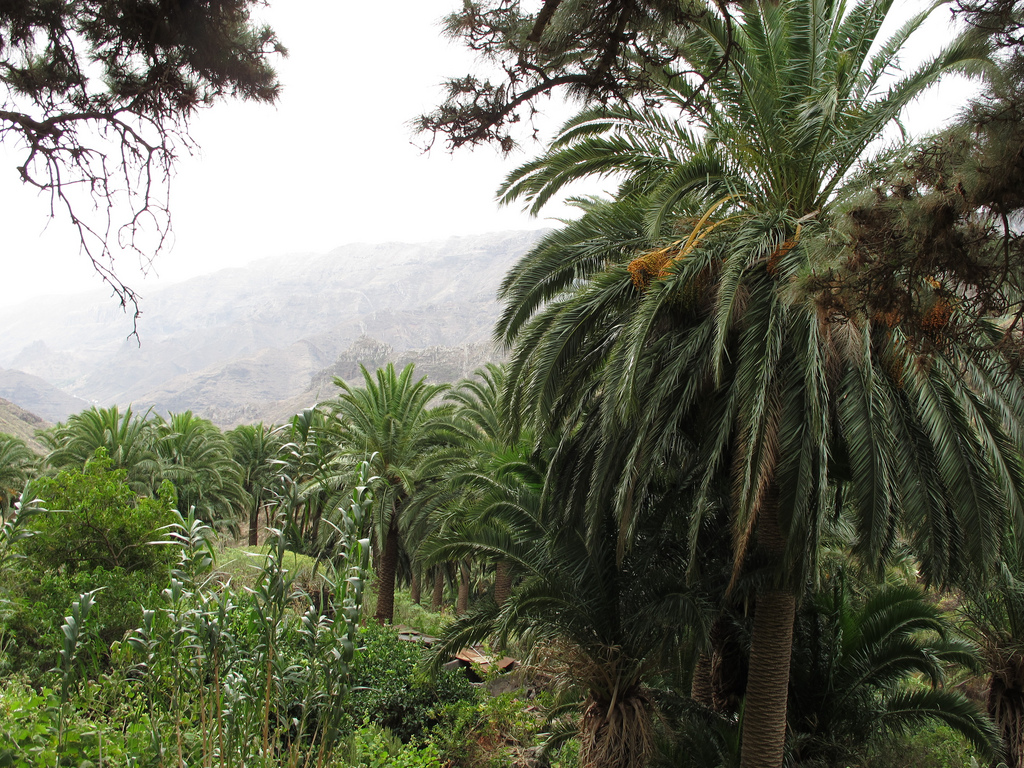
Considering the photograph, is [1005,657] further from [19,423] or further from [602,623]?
[19,423]

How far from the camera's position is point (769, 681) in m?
8.23

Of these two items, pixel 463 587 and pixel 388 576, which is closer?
pixel 388 576

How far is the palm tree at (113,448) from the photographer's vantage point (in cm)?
2166

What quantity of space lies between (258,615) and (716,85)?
26.5 ft

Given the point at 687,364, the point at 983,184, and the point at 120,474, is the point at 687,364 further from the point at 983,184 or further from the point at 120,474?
the point at 120,474

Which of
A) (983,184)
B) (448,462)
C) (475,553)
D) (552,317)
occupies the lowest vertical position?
(475,553)

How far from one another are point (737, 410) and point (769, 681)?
347 centimetres

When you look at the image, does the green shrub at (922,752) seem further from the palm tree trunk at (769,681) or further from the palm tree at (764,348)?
the palm tree at (764,348)

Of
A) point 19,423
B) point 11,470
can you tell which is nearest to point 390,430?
point 11,470

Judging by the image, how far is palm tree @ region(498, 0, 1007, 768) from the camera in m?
6.99

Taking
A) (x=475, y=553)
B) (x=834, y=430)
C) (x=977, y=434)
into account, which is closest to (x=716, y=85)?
(x=834, y=430)

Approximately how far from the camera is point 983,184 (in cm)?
320

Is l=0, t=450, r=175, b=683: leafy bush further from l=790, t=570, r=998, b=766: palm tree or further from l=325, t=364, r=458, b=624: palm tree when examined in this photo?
l=790, t=570, r=998, b=766: palm tree

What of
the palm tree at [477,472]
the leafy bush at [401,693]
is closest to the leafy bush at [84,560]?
the leafy bush at [401,693]
